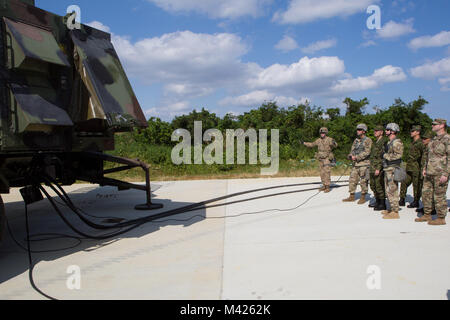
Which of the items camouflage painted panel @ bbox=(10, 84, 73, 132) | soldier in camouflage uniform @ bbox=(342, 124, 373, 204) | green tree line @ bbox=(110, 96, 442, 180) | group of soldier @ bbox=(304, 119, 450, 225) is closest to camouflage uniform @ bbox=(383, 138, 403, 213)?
group of soldier @ bbox=(304, 119, 450, 225)

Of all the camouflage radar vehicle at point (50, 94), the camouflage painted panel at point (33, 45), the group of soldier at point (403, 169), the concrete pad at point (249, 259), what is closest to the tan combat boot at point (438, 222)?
the group of soldier at point (403, 169)

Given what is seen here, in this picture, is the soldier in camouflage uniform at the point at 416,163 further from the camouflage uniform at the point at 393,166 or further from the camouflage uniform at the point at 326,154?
the camouflage uniform at the point at 326,154

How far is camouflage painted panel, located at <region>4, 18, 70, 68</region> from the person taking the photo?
12.6ft

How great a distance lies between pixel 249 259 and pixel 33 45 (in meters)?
3.59

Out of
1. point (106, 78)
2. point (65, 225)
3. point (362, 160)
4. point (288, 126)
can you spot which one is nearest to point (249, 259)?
point (106, 78)

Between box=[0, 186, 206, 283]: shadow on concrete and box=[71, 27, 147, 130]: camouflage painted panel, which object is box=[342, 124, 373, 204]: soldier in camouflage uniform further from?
box=[71, 27, 147, 130]: camouflage painted panel

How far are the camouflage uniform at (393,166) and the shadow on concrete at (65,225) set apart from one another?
3.41 m

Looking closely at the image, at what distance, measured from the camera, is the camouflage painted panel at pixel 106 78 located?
181 inches

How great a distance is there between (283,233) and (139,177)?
9653mm

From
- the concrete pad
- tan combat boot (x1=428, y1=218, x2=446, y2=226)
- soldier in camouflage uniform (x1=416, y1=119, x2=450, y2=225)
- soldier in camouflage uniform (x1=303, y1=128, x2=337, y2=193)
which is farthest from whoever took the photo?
soldier in camouflage uniform (x1=303, y1=128, x2=337, y2=193)
